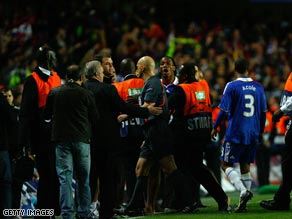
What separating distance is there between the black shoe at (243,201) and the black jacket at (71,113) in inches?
88.8

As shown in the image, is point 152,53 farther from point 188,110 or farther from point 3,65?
point 188,110

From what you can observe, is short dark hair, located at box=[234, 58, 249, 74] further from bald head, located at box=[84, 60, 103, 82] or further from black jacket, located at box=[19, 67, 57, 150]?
black jacket, located at box=[19, 67, 57, 150]

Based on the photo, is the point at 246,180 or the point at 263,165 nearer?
the point at 246,180

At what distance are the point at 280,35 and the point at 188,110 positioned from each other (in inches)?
642

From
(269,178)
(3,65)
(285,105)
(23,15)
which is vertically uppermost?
(23,15)

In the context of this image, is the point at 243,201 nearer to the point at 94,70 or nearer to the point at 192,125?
the point at 192,125

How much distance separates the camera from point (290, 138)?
39.2ft

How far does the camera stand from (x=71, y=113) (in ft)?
36.0

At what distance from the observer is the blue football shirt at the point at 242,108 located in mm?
12547

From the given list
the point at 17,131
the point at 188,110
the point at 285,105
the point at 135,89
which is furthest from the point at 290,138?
the point at 17,131

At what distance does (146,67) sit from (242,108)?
4.72 feet

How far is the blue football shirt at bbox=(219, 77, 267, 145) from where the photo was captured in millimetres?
12547

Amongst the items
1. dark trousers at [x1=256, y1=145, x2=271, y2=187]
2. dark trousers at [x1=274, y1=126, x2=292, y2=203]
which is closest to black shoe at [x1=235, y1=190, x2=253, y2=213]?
dark trousers at [x1=274, y1=126, x2=292, y2=203]

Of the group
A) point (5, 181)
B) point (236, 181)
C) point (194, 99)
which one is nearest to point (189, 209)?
point (236, 181)
